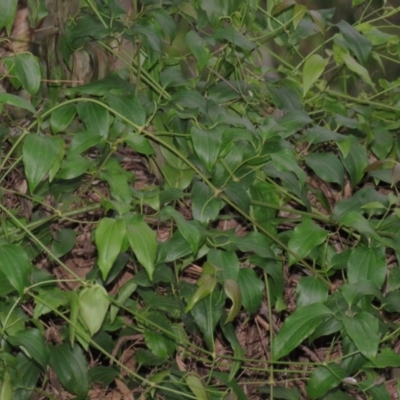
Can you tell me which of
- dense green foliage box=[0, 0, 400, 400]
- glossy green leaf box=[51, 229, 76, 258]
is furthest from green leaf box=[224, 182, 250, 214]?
glossy green leaf box=[51, 229, 76, 258]

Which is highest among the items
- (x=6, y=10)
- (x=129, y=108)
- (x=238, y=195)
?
(x=6, y=10)

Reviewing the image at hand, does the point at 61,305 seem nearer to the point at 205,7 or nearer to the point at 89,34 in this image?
the point at 89,34

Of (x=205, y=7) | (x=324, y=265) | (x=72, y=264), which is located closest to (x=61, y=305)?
(x=72, y=264)

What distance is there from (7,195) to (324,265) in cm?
48

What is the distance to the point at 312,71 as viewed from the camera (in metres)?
1.47

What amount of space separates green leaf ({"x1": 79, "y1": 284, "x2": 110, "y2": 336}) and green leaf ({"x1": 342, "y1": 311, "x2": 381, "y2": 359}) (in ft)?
1.08

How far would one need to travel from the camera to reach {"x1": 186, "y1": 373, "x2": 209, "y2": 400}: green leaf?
1.26 meters

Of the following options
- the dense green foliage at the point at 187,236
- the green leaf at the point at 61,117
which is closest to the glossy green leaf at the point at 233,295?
the dense green foliage at the point at 187,236

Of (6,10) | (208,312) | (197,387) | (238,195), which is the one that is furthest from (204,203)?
(6,10)

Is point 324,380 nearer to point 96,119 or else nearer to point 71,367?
point 71,367

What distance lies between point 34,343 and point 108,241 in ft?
0.62

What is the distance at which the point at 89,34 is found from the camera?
1.41 meters

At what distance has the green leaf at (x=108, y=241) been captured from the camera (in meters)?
1.14

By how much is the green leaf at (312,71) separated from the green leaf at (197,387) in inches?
18.8
